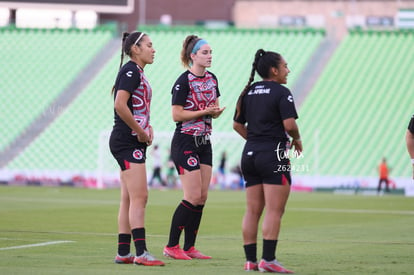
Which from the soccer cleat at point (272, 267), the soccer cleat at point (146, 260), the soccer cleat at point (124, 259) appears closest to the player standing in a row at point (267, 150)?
the soccer cleat at point (272, 267)

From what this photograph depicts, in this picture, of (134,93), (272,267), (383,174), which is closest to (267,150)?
(272,267)

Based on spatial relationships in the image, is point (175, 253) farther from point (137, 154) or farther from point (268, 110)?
point (268, 110)

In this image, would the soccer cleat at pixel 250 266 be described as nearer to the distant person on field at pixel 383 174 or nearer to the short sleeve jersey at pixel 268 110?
the short sleeve jersey at pixel 268 110

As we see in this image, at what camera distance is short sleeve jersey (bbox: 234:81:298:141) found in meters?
8.00

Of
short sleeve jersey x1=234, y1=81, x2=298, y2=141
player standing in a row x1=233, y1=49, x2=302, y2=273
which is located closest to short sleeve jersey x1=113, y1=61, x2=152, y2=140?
player standing in a row x1=233, y1=49, x2=302, y2=273

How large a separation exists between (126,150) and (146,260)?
3.79ft

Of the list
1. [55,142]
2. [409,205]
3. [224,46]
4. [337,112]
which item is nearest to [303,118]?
[337,112]

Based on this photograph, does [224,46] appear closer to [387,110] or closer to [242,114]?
[387,110]

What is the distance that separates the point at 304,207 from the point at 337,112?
15.1 meters

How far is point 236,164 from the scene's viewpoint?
1344 inches

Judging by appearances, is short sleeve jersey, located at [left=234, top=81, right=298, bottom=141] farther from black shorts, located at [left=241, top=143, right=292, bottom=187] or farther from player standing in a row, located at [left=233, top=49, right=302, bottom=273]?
black shorts, located at [left=241, top=143, right=292, bottom=187]

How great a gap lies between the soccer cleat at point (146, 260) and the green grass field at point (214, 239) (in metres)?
0.11

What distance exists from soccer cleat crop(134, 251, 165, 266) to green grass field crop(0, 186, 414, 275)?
11 centimetres

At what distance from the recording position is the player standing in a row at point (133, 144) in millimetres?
8656
